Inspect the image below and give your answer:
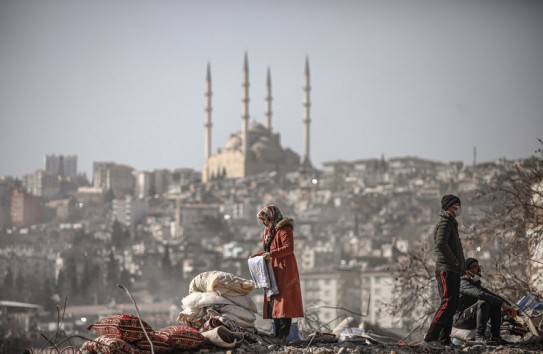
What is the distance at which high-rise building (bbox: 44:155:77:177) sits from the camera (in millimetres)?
109312

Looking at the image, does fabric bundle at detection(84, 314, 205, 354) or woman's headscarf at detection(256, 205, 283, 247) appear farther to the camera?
woman's headscarf at detection(256, 205, 283, 247)

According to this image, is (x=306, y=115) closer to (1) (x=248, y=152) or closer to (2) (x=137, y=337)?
(1) (x=248, y=152)

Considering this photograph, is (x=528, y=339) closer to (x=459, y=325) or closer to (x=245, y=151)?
(x=459, y=325)

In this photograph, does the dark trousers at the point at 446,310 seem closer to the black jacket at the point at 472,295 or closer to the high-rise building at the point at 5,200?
the black jacket at the point at 472,295

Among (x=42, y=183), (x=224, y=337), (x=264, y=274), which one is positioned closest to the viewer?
(x=224, y=337)

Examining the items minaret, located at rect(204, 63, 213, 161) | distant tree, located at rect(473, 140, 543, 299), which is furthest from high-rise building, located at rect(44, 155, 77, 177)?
distant tree, located at rect(473, 140, 543, 299)

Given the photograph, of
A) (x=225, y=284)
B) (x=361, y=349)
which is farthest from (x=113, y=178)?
(x=361, y=349)

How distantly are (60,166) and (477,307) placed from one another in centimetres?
10445

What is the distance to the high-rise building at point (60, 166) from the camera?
109 m

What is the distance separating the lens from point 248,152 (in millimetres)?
123375

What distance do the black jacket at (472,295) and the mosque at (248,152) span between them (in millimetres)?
110748

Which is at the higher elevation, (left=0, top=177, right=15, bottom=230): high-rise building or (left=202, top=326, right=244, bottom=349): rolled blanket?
(left=0, top=177, right=15, bottom=230): high-rise building

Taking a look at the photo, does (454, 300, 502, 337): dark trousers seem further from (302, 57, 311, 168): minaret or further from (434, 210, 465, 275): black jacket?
(302, 57, 311, 168): minaret

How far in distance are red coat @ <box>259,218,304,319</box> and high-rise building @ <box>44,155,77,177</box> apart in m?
100
